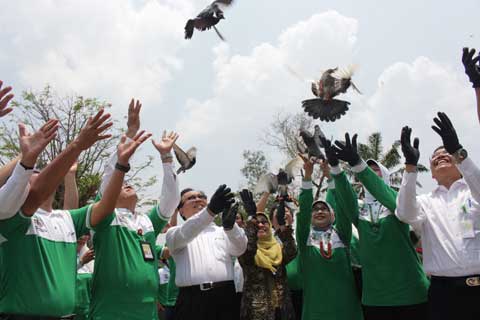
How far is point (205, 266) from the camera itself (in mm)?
5004

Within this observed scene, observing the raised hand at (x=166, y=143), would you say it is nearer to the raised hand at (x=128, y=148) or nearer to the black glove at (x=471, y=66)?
the raised hand at (x=128, y=148)

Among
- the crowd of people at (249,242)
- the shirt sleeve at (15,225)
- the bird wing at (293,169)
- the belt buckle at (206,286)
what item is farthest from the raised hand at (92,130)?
the bird wing at (293,169)

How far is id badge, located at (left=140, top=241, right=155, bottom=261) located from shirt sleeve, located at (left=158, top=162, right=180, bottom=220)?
405mm

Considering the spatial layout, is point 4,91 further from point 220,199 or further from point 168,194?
point 220,199

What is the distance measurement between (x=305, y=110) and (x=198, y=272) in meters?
2.14

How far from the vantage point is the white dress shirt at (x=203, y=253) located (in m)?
4.91

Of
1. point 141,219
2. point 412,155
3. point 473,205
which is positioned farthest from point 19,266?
point 473,205

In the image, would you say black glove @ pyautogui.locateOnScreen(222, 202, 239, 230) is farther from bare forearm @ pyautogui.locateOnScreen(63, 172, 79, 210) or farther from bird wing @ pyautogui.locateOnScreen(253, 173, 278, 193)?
bird wing @ pyautogui.locateOnScreen(253, 173, 278, 193)

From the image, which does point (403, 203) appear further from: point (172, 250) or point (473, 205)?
point (172, 250)

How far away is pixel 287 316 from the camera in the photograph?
5098 mm

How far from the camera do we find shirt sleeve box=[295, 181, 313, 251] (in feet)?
16.7

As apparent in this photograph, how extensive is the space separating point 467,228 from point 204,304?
2457 millimetres

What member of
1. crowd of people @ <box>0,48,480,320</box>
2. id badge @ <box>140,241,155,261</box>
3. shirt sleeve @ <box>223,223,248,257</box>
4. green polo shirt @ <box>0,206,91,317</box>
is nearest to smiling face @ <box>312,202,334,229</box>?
crowd of people @ <box>0,48,480,320</box>

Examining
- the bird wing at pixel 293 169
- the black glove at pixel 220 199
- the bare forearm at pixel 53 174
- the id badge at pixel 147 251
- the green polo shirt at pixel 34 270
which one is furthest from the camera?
the bird wing at pixel 293 169
